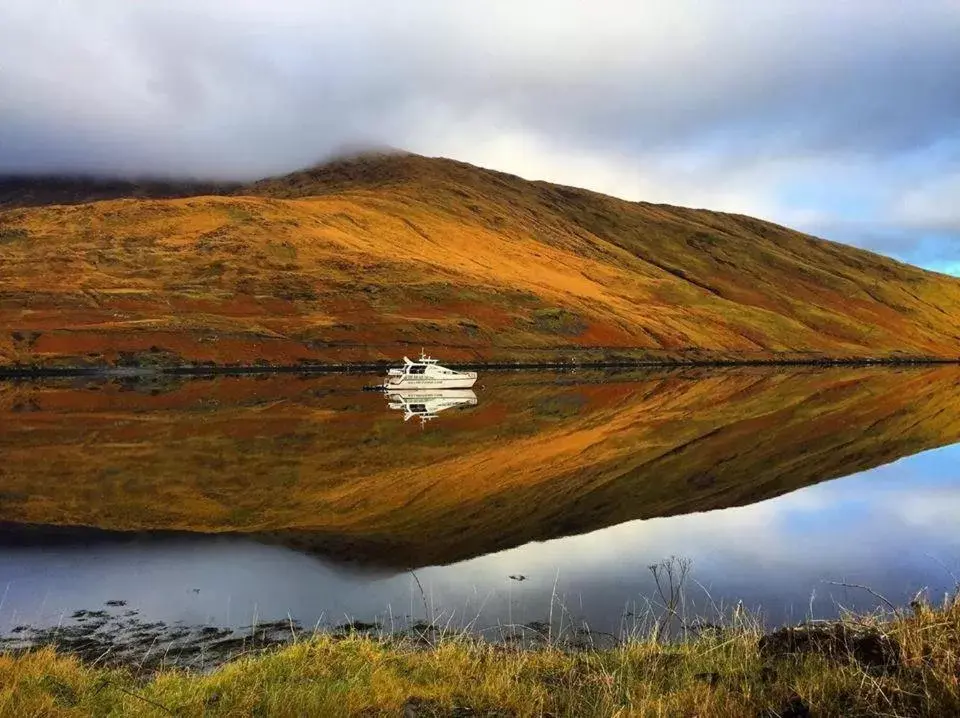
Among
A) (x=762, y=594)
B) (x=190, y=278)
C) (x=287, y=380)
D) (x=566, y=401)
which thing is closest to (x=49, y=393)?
(x=287, y=380)

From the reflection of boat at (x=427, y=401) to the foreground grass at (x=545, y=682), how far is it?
3641 cm

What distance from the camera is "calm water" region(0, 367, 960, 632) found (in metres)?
15.1

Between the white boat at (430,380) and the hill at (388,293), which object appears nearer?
the white boat at (430,380)

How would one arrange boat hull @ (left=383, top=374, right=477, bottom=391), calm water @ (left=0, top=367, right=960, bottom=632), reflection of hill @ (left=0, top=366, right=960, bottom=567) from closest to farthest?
calm water @ (left=0, top=367, right=960, bottom=632) → reflection of hill @ (left=0, top=366, right=960, bottom=567) → boat hull @ (left=383, top=374, right=477, bottom=391)

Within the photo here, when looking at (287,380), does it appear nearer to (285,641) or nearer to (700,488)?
(700,488)

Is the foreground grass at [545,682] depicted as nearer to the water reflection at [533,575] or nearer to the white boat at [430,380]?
the water reflection at [533,575]

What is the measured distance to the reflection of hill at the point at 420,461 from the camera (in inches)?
846

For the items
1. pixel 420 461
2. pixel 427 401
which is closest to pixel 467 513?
pixel 420 461

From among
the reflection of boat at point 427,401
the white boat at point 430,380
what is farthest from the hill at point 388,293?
the reflection of boat at point 427,401

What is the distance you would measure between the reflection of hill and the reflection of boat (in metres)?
1.86

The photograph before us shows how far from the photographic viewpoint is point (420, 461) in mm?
30906

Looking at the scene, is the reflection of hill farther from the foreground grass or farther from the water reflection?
the foreground grass

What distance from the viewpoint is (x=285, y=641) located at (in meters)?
12.3

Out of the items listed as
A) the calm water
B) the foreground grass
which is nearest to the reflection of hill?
the calm water
